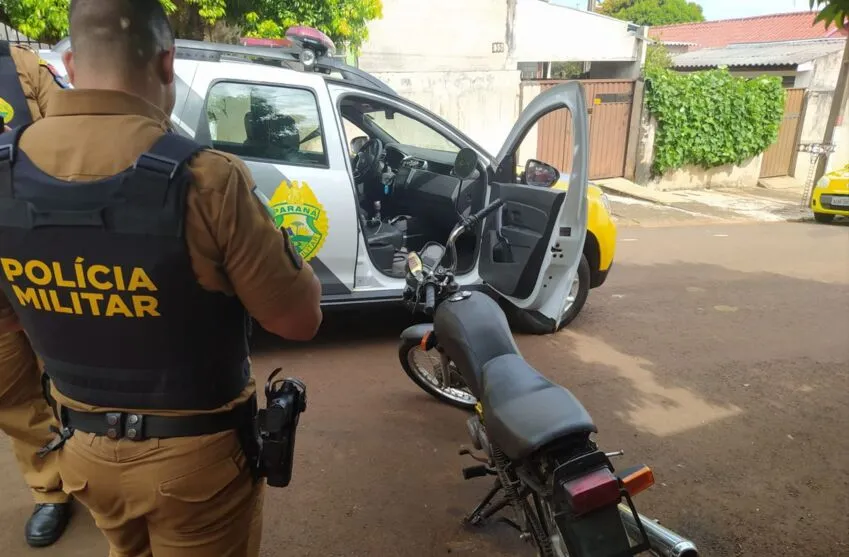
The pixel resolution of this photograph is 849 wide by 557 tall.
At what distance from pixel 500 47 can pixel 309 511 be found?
41.0ft

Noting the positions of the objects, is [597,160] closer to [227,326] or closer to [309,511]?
[309,511]

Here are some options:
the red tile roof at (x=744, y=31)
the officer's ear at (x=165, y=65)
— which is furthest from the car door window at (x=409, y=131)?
the red tile roof at (x=744, y=31)

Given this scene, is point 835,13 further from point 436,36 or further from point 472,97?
point 436,36

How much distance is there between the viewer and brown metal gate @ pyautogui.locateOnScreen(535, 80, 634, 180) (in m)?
11.4

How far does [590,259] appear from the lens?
485cm

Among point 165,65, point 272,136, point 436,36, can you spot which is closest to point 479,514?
point 165,65

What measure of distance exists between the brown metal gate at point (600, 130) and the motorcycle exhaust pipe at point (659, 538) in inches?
390

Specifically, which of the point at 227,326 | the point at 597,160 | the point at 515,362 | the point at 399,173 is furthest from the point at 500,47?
the point at 227,326

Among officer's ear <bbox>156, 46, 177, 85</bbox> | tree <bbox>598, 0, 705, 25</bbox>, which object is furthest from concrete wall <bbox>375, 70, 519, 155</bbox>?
Answer: tree <bbox>598, 0, 705, 25</bbox>

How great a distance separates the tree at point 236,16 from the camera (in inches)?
232

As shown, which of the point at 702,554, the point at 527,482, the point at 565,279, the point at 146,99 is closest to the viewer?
the point at 146,99

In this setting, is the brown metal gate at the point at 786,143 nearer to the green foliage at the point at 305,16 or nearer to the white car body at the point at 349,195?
the green foliage at the point at 305,16

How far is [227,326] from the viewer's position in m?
1.39

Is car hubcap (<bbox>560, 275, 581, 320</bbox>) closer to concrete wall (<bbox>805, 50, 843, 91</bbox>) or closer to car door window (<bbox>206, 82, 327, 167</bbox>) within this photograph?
car door window (<bbox>206, 82, 327, 167</bbox>)
